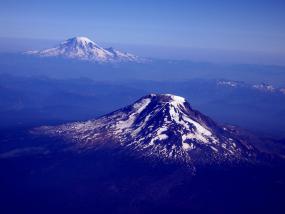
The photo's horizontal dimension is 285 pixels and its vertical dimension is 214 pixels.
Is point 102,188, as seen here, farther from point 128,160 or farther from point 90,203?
point 128,160

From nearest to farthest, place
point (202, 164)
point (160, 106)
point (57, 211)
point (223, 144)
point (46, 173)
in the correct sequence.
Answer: point (57, 211)
point (46, 173)
point (202, 164)
point (223, 144)
point (160, 106)

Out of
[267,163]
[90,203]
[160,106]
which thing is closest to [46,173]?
[90,203]

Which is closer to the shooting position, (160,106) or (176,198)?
(176,198)

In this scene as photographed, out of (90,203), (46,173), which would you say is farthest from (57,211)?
(46,173)

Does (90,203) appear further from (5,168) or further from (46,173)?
(5,168)

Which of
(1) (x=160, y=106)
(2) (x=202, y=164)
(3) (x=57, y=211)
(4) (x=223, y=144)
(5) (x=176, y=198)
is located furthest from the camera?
(1) (x=160, y=106)

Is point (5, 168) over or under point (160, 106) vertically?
under
